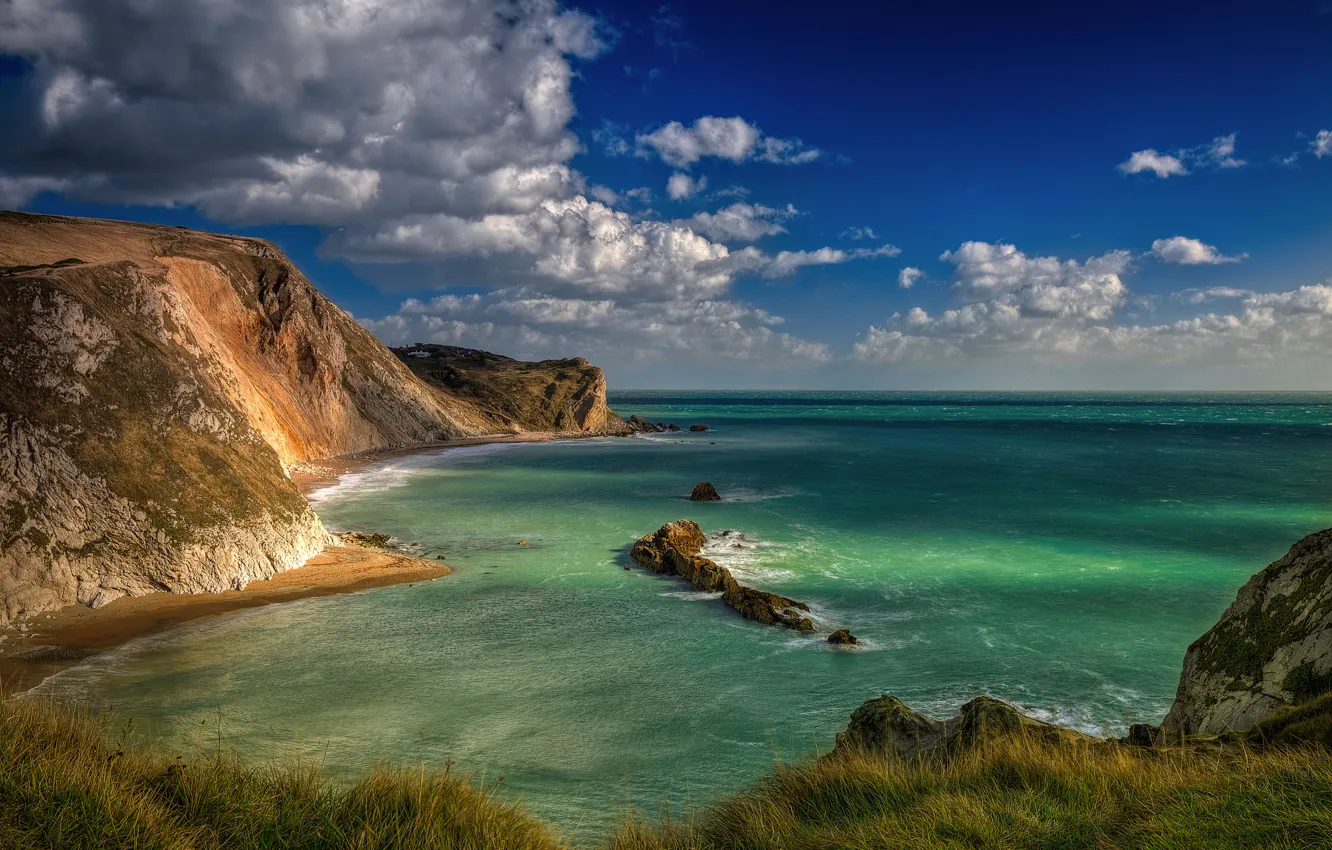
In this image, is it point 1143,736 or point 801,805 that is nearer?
point 801,805

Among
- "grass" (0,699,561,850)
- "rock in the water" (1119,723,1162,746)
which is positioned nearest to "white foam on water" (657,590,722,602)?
Result: "rock in the water" (1119,723,1162,746)

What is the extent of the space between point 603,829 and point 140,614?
38.5 feet

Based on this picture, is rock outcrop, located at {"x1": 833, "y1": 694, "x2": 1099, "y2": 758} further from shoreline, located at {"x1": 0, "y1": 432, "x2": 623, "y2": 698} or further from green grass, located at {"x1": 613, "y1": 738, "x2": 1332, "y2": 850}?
shoreline, located at {"x1": 0, "y1": 432, "x2": 623, "y2": 698}

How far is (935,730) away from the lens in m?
7.28

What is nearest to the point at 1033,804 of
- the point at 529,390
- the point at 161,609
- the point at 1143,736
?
the point at 1143,736

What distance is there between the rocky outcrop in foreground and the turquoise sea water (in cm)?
54

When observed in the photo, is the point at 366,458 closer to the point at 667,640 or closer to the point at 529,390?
the point at 529,390

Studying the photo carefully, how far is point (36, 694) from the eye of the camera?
411 inches

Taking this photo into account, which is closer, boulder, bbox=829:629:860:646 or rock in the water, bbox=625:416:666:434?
boulder, bbox=829:629:860:646

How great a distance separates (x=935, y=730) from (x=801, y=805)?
2.32 m

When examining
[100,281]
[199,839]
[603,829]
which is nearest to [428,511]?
[100,281]

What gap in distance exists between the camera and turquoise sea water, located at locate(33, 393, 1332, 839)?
9703 mm

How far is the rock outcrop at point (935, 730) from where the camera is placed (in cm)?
646

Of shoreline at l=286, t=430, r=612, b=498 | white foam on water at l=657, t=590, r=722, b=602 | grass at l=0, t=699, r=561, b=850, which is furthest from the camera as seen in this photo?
shoreline at l=286, t=430, r=612, b=498
